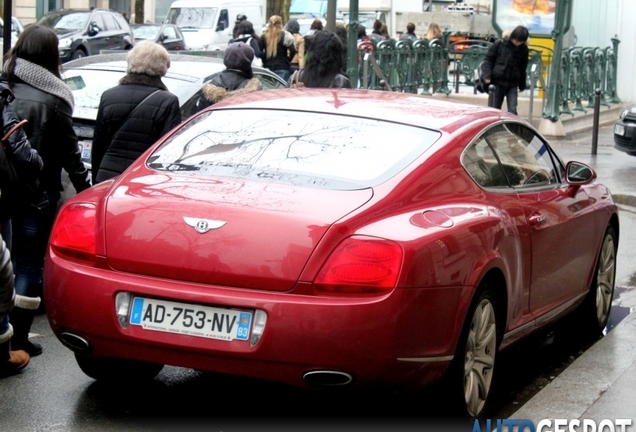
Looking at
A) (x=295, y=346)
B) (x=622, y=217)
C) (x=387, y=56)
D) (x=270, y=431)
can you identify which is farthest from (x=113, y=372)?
(x=387, y=56)

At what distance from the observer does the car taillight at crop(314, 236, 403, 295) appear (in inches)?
180

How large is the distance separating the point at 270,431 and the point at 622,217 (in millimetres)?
8257

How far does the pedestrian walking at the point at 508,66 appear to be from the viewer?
684 inches

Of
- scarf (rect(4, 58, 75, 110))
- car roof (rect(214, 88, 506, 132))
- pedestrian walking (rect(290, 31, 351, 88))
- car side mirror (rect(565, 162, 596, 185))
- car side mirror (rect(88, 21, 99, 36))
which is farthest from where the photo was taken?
car side mirror (rect(88, 21, 99, 36))

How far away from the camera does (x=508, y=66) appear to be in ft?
57.2

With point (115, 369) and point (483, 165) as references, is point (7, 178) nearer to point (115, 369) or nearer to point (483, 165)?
point (115, 369)

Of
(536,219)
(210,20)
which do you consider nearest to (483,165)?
(536,219)

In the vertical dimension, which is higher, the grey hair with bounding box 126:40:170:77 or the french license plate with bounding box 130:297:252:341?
the grey hair with bounding box 126:40:170:77

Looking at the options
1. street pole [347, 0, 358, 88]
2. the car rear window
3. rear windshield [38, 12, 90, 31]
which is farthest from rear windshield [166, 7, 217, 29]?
the car rear window

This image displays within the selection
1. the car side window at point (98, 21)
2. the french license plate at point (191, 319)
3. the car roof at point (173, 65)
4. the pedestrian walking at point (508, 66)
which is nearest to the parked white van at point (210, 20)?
the car side window at point (98, 21)

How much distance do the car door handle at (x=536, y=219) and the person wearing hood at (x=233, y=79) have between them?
3.60 metres

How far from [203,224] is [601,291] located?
130 inches

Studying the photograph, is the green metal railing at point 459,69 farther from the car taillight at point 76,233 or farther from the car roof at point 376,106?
the car taillight at point 76,233

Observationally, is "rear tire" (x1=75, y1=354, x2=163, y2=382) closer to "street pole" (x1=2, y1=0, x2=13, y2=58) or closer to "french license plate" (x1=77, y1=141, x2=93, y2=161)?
"french license plate" (x1=77, y1=141, x2=93, y2=161)
